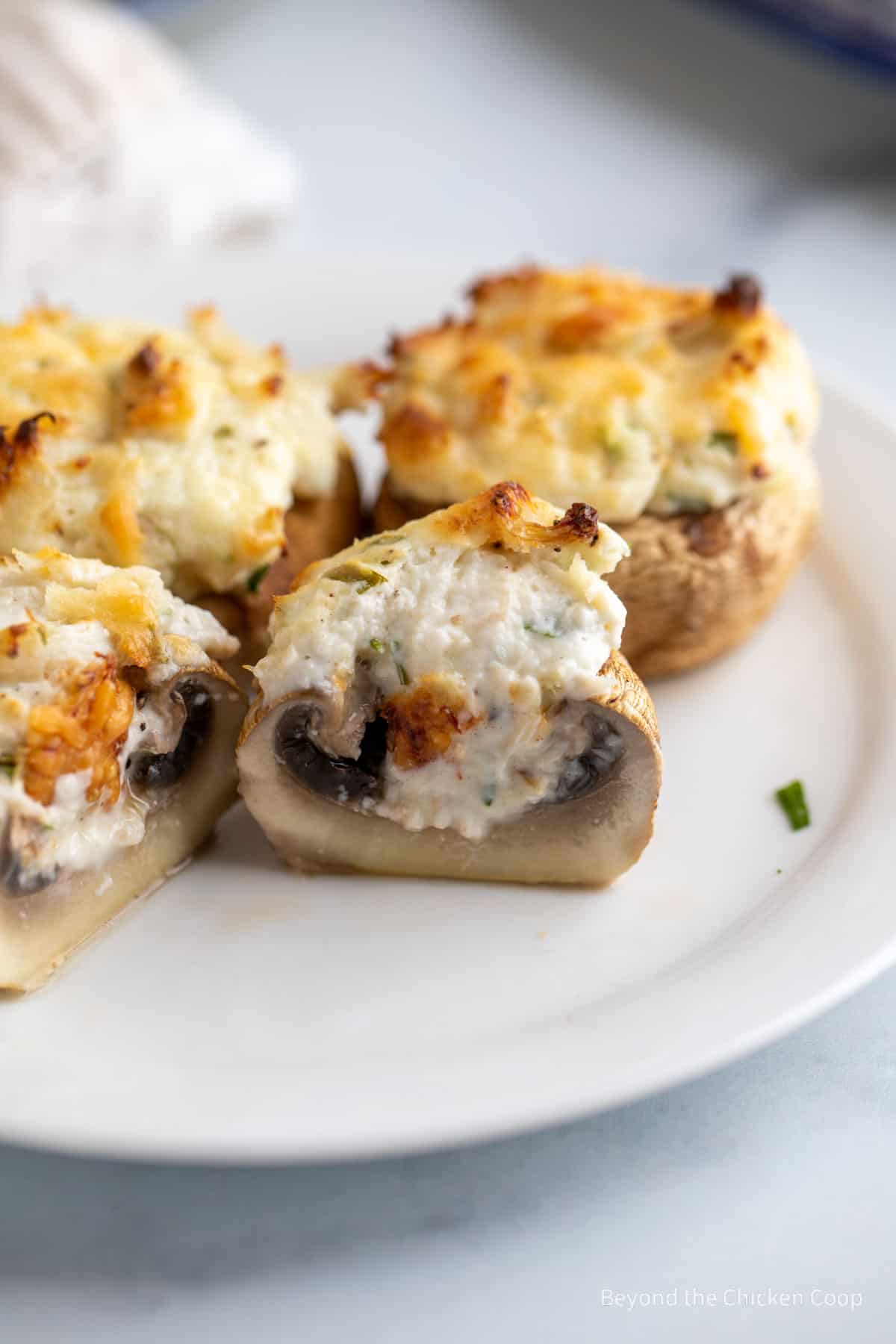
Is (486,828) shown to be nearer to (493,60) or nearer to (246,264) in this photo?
(246,264)

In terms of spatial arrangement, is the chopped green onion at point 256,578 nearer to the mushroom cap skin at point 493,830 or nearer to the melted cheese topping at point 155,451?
the melted cheese topping at point 155,451

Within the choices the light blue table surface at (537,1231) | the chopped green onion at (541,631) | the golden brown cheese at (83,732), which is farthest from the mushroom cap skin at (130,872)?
the chopped green onion at (541,631)

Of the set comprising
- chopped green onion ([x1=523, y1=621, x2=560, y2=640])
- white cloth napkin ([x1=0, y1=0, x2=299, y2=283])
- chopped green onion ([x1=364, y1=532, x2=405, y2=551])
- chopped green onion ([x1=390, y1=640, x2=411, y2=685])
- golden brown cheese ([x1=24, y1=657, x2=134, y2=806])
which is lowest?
white cloth napkin ([x1=0, y1=0, x2=299, y2=283])

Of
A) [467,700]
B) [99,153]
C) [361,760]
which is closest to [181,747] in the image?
[361,760]

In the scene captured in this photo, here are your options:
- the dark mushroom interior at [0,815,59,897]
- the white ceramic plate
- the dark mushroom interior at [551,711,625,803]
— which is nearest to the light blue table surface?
the white ceramic plate

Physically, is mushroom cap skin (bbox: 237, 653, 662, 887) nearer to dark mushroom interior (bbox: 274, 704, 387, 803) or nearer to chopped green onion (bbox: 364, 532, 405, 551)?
dark mushroom interior (bbox: 274, 704, 387, 803)

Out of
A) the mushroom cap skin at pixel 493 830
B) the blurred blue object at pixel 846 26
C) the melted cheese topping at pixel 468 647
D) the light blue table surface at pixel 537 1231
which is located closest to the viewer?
the light blue table surface at pixel 537 1231
